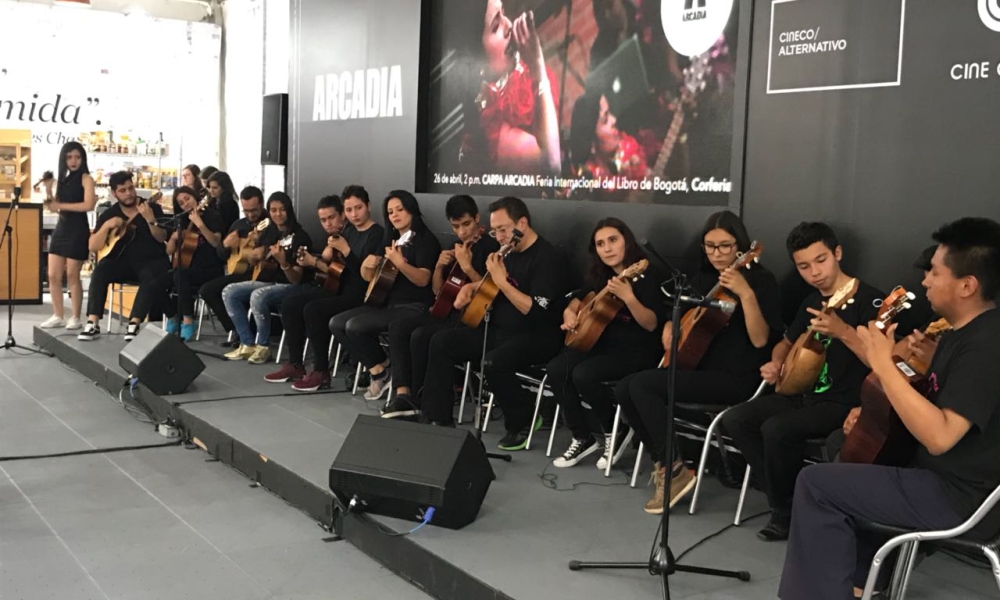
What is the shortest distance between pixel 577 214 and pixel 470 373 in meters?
1.03

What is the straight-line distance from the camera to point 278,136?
8.77 metres

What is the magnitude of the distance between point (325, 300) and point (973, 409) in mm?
4461

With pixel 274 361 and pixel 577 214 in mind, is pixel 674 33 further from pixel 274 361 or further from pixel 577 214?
pixel 274 361

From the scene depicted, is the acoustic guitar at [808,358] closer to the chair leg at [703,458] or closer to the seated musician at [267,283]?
the chair leg at [703,458]

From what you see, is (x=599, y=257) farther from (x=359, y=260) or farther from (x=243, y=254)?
(x=243, y=254)

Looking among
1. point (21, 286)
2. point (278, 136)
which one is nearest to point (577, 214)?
point (278, 136)

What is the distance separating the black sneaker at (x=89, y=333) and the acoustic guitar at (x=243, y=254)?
1160 mm

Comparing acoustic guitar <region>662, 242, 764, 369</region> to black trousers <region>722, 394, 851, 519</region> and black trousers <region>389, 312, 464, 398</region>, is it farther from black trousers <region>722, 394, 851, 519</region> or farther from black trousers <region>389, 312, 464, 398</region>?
black trousers <region>389, 312, 464, 398</region>

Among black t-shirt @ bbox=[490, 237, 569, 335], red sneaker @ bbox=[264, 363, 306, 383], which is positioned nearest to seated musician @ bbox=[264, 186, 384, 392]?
red sneaker @ bbox=[264, 363, 306, 383]

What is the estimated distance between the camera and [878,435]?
2918 millimetres

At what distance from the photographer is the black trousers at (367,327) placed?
19.1 ft

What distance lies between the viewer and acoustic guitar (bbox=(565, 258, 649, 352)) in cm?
448

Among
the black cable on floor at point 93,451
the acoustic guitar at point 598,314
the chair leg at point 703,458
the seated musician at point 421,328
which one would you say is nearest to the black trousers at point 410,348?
the seated musician at point 421,328

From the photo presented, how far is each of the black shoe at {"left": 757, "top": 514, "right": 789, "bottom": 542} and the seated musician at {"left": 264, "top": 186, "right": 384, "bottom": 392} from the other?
330cm
